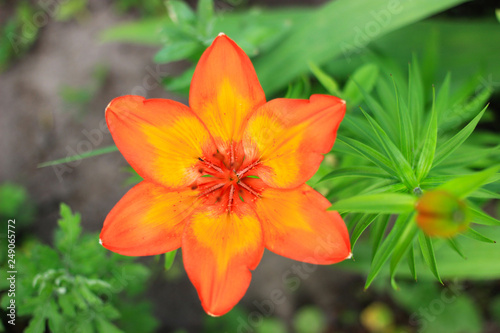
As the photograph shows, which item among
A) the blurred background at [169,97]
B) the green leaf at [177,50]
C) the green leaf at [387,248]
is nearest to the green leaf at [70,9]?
the blurred background at [169,97]

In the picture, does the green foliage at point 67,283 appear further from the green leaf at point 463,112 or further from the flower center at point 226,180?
the green leaf at point 463,112

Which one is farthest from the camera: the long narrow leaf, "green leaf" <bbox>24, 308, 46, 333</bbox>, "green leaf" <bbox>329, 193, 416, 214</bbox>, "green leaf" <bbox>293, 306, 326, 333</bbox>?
"green leaf" <bbox>293, 306, 326, 333</bbox>

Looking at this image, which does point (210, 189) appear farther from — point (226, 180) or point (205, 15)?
point (205, 15)

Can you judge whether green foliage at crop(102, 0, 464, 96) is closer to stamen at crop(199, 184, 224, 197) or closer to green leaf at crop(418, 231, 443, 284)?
stamen at crop(199, 184, 224, 197)

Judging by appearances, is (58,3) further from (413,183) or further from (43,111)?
(413,183)

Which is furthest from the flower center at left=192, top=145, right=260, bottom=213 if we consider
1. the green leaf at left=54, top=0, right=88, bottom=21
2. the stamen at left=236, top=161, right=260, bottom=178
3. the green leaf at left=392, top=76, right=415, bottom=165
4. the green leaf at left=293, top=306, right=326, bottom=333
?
the green leaf at left=54, top=0, right=88, bottom=21

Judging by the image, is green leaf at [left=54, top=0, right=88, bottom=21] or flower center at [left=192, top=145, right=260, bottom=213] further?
green leaf at [left=54, top=0, right=88, bottom=21]
